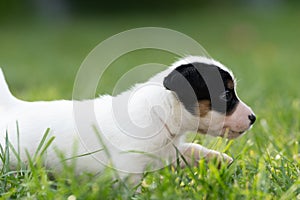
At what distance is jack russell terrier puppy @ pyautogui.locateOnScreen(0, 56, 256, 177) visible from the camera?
3426mm

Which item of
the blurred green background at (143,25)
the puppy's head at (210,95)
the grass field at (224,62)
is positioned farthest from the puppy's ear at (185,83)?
the blurred green background at (143,25)

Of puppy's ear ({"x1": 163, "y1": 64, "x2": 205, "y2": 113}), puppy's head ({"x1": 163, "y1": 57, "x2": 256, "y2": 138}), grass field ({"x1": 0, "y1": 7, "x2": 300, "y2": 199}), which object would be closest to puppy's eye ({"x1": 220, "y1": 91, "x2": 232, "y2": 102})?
puppy's head ({"x1": 163, "y1": 57, "x2": 256, "y2": 138})

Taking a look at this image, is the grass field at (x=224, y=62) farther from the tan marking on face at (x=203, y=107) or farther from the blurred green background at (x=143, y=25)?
the tan marking on face at (x=203, y=107)

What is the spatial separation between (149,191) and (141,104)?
26.7 inches

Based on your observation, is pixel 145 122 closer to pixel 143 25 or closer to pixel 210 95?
pixel 210 95

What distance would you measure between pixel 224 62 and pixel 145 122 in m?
6.76

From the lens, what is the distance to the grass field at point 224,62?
2.96m

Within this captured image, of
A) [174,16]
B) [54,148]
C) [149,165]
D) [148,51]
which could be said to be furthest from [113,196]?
[174,16]

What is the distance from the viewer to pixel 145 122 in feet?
11.4

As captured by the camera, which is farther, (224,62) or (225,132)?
(224,62)

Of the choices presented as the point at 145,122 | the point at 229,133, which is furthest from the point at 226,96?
the point at 145,122

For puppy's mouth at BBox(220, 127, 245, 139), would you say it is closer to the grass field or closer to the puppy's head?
the puppy's head

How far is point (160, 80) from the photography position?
361 cm

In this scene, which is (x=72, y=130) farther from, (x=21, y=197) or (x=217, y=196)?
(x=217, y=196)
